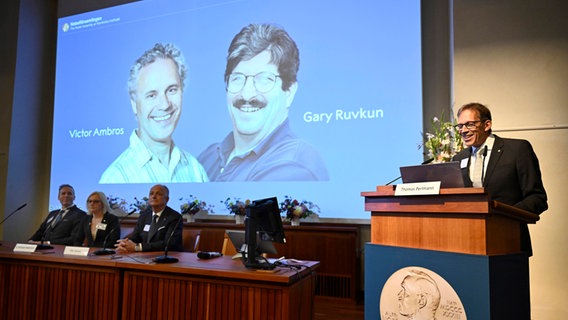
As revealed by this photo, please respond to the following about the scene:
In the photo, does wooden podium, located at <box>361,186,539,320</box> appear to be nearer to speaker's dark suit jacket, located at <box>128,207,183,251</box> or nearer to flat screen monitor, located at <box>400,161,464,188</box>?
flat screen monitor, located at <box>400,161,464,188</box>

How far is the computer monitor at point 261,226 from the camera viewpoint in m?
2.26

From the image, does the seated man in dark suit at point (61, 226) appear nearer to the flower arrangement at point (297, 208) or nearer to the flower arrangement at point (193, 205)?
the flower arrangement at point (193, 205)

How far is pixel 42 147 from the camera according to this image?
6.16m

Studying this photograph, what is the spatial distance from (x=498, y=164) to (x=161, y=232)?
2.56 metres

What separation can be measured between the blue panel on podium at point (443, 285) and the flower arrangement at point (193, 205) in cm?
351

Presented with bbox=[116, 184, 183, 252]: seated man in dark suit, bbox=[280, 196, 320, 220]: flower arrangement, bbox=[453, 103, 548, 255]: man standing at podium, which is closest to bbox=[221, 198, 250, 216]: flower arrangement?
bbox=[280, 196, 320, 220]: flower arrangement

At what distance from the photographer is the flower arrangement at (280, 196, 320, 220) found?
421cm

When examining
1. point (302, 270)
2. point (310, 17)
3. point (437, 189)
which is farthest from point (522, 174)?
point (310, 17)

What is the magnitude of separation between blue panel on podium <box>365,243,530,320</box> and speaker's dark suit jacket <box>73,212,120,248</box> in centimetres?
271

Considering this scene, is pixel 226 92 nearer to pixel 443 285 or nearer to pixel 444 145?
pixel 444 145

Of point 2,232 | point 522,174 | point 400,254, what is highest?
point 522,174

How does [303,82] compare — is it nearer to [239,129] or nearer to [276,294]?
[239,129]

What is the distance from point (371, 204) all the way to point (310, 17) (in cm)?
340

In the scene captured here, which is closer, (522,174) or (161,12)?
(522,174)
